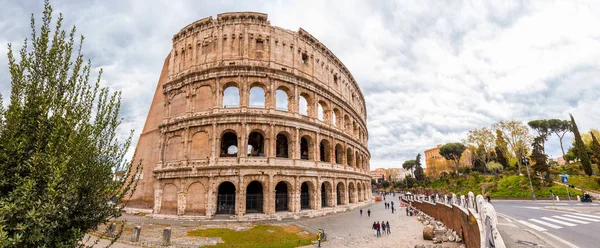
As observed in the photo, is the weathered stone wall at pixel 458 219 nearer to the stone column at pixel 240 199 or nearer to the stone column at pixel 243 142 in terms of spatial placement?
the stone column at pixel 240 199

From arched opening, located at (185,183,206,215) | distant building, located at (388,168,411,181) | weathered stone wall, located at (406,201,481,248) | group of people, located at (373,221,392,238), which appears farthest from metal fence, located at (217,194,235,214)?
distant building, located at (388,168,411,181)

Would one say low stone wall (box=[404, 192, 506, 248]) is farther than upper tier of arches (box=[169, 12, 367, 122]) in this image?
No

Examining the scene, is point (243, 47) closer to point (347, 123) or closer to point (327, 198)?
point (347, 123)

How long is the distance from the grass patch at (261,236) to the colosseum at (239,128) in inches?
148

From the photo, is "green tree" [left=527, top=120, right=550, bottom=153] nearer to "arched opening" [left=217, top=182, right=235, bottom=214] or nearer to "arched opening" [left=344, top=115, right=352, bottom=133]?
"arched opening" [left=344, top=115, right=352, bottom=133]

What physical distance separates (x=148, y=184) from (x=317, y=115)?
1875cm

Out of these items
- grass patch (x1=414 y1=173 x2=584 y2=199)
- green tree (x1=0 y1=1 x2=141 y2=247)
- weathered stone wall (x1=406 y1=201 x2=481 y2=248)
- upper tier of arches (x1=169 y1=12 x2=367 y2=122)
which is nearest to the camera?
green tree (x1=0 y1=1 x2=141 y2=247)

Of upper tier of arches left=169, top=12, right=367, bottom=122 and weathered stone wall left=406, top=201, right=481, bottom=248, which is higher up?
upper tier of arches left=169, top=12, right=367, bottom=122

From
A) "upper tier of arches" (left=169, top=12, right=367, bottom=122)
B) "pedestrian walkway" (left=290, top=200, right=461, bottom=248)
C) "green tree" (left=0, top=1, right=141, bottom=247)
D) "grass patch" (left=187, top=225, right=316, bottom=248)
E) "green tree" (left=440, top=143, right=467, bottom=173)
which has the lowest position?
"pedestrian walkway" (left=290, top=200, right=461, bottom=248)

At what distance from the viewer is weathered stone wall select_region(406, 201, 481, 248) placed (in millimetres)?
9070

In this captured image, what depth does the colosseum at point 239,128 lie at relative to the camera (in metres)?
22.8

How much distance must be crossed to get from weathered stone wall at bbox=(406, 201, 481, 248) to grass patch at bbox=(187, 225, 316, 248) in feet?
25.8

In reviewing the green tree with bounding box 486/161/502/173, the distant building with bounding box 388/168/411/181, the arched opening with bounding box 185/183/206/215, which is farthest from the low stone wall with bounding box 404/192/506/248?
the distant building with bounding box 388/168/411/181

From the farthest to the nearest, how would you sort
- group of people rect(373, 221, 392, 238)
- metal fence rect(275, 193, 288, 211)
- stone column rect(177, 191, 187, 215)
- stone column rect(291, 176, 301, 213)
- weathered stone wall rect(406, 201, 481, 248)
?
metal fence rect(275, 193, 288, 211)
stone column rect(291, 176, 301, 213)
stone column rect(177, 191, 187, 215)
group of people rect(373, 221, 392, 238)
weathered stone wall rect(406, 201, 481, 248)
